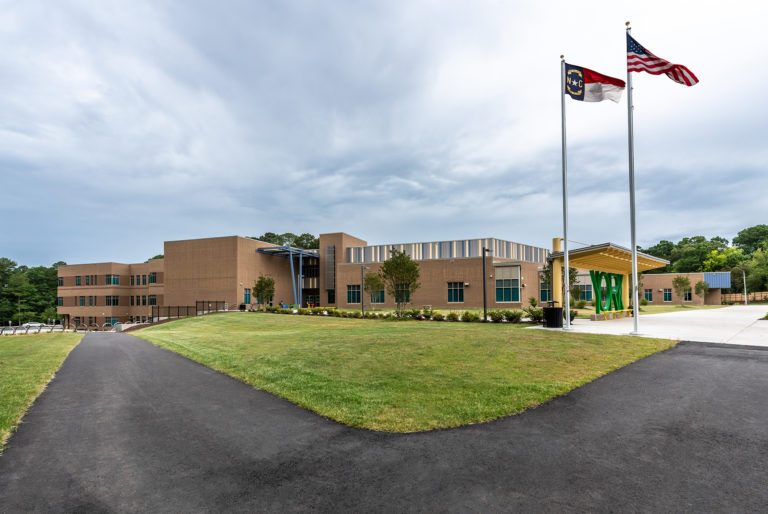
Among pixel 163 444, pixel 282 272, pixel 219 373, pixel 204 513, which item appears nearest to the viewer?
pixel 204 513

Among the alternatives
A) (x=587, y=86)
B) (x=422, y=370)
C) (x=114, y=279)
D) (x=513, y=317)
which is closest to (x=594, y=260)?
(x=513, y=317)

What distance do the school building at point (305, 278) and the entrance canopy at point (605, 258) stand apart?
62.6 feet

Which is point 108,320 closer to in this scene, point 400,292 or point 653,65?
point 400,292

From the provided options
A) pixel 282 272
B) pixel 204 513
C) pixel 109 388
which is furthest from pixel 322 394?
pixel 282 272

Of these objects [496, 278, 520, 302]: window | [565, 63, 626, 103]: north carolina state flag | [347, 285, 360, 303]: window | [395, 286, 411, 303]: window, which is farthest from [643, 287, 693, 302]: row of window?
[565, 63, 626, 103]: north carolina state flag

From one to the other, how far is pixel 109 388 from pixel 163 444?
4512 millimetres

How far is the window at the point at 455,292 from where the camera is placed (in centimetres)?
5041

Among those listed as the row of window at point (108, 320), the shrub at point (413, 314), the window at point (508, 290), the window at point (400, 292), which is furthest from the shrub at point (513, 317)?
the row of window at point (108, 320)

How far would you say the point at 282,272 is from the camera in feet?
208

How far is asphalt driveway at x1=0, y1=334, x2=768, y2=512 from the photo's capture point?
367cm

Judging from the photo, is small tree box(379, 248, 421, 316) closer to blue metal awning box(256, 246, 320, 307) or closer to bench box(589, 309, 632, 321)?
bench box(589, 309, 632, 321)

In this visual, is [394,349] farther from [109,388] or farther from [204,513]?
[204,513]

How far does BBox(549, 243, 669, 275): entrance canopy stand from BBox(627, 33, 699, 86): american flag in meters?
7.71

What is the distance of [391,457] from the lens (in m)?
4.61
